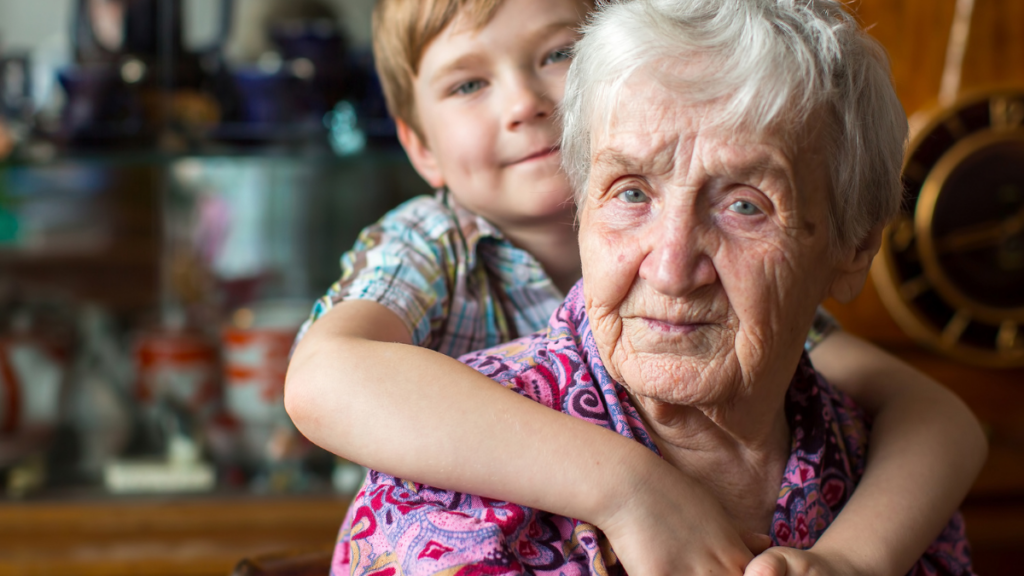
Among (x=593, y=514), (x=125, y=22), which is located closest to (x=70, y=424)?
(x=125, y=22)

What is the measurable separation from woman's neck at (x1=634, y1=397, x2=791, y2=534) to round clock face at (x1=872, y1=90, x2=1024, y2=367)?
1.21 m

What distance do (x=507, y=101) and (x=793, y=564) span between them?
0.70 meters

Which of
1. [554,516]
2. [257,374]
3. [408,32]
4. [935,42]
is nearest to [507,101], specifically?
[408,32]

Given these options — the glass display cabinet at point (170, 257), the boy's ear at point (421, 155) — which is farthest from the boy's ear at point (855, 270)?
the glass display cabinet at point (170, 257)

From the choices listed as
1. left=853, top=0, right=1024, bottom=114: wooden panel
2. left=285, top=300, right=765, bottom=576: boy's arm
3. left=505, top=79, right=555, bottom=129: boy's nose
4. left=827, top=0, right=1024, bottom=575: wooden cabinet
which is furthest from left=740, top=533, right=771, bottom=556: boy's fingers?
left=853, top=0, right=1024, bottom=114: wooden panel

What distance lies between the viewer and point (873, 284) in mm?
2133

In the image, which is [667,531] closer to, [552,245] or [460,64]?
[552,245]

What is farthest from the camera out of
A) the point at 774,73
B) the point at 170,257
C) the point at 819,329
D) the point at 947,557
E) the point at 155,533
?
the point at 170,257

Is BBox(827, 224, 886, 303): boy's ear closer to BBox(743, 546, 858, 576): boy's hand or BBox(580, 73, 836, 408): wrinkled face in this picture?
BBox(580, 73, 836, 408): wrinkled face

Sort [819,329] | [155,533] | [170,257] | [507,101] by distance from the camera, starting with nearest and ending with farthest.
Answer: [507,101]
[819,329]
[155,533]
[170,257]

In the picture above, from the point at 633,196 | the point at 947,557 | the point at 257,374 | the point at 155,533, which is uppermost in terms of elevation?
the point at 633,196

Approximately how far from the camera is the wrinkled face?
0.83 meters

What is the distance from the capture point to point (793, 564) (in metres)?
0.85

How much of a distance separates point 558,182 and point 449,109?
198 mm
